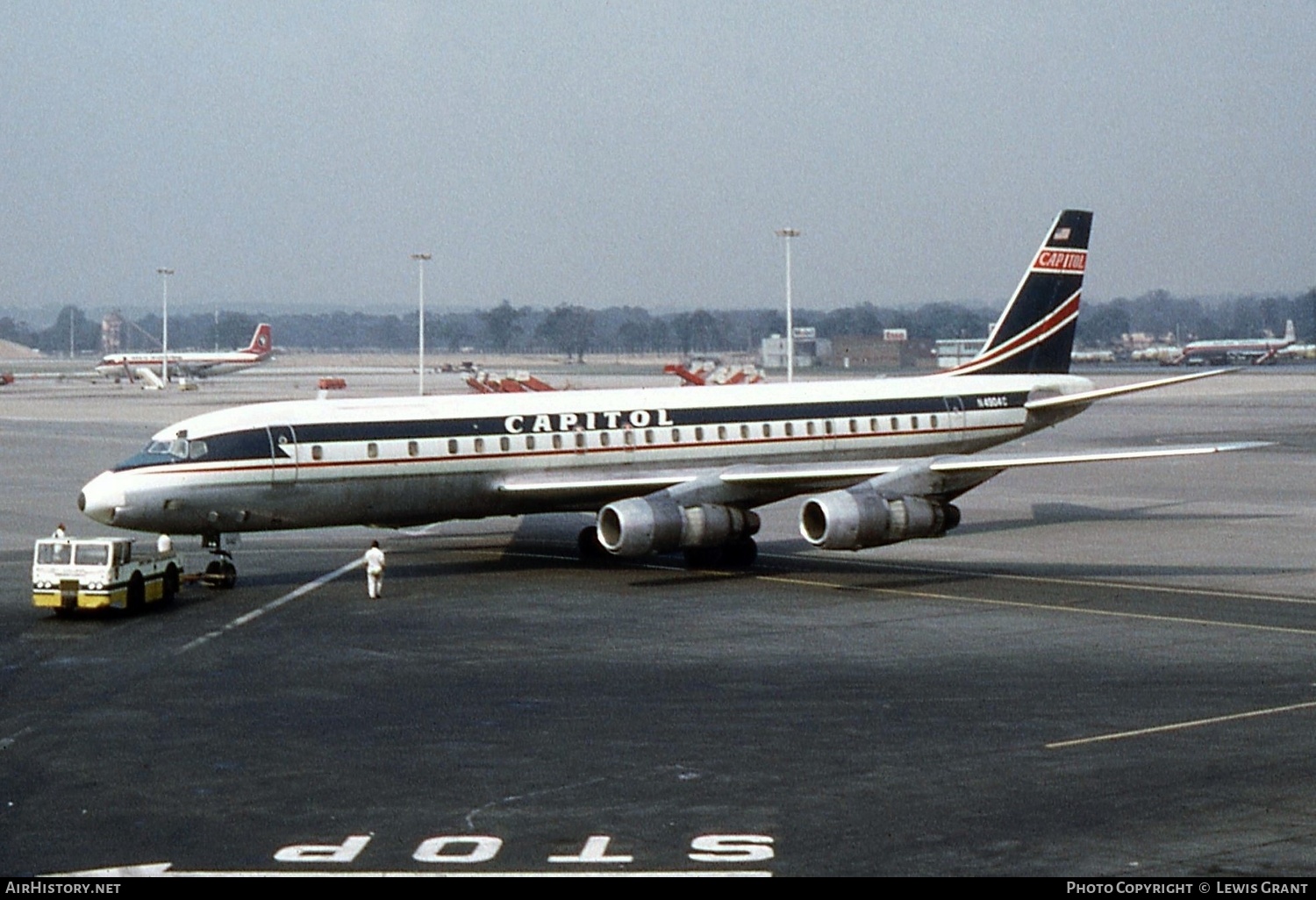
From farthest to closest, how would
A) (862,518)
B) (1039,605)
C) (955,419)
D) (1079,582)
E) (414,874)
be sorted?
(955,419), (1079,582), (862,518), (1039,605), (414,874)

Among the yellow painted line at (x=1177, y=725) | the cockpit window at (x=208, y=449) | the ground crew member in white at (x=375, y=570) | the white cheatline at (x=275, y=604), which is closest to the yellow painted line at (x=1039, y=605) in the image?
the yellow painted line at (x=1177, y=725)

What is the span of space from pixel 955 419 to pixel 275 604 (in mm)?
21104

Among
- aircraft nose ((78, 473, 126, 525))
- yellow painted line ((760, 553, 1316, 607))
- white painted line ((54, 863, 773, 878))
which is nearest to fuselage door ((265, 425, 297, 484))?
aircraft nose ((78, 473, 126, 525))

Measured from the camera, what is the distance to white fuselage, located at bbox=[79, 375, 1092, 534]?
38656 mm

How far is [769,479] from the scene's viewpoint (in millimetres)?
40781

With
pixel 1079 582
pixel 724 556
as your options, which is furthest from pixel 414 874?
pixel 724 556

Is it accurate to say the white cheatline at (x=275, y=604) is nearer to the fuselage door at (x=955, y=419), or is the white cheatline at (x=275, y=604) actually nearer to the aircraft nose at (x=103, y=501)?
the aircraft nose at (x=103, y=501)

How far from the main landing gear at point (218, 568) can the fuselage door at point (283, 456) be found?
7.55 feet

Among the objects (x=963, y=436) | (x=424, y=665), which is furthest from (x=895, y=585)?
(x=424, y=665)

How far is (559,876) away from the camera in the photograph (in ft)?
56.9

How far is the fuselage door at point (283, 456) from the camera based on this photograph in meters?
39.1

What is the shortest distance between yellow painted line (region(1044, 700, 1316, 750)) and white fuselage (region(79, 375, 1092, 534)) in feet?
58.3

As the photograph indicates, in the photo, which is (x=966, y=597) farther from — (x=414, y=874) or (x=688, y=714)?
(x=414, y=874)

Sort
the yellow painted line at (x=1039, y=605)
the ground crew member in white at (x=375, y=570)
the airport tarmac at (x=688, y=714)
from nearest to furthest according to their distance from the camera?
the airport tarmac at (x=688, y=714) < the yellow painted line at (x=1039, y=605) < the ground crew member in white at (x=375, y=570)
